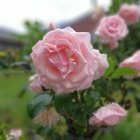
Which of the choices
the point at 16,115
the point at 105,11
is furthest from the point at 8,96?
the point at 105,11

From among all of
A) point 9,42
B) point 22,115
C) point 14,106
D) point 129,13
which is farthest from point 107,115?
point 9,42

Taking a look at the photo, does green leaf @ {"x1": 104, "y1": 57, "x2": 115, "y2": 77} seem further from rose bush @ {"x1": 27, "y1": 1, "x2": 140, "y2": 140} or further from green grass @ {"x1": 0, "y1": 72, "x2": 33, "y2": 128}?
green grass @ {"x1": 0, "y1": 72, "x2": 33, "y2": 128}

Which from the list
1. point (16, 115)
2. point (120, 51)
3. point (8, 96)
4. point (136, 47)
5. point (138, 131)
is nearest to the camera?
point (120, 51)

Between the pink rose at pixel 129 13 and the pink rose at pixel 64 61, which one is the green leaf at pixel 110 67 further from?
the pink rose at pixel 129 13

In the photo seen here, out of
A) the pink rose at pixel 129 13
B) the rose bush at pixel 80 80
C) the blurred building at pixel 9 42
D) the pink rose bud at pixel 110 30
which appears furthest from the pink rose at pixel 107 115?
the blurred building at pixel 9 42

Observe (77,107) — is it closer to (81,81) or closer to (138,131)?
(81,81)
